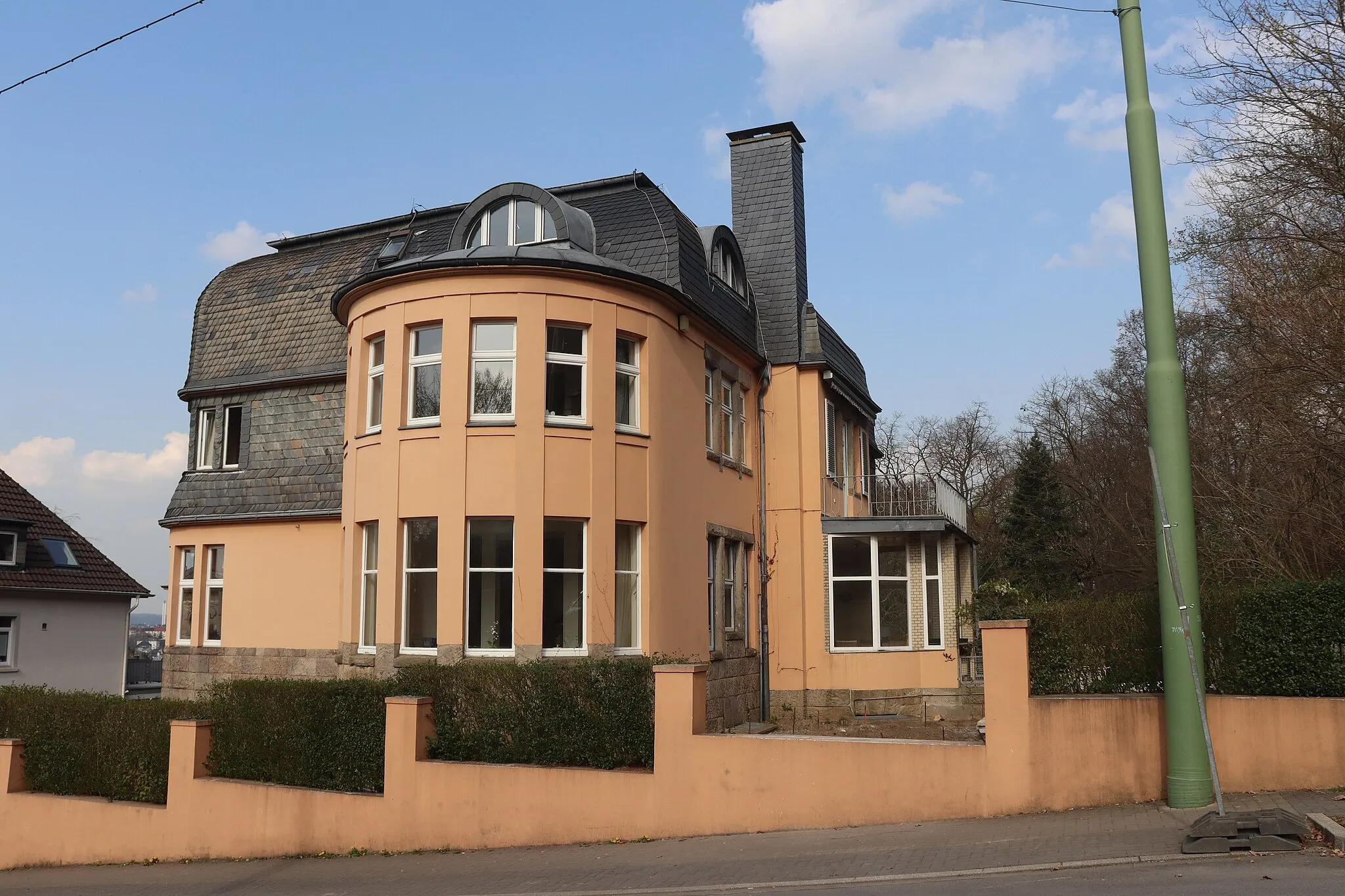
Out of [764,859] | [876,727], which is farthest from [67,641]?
[764,859]

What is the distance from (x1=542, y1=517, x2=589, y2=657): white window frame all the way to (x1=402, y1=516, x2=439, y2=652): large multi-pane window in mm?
1544

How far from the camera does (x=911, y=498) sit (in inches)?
848

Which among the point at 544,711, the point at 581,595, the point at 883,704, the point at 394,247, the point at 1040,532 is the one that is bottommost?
the point at 883,704

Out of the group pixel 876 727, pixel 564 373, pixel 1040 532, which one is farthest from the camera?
pixel 1040 532

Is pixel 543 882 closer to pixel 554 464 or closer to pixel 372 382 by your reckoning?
pixel 554 464

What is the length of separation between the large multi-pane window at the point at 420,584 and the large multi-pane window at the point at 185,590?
729 centimetres

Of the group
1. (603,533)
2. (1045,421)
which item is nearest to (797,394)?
(603,533)

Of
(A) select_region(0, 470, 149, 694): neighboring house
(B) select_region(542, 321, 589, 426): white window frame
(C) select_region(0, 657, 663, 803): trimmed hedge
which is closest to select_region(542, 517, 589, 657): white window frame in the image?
(B) select_region(542, 321, 589, 426): white window frame

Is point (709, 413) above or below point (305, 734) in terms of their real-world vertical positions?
above

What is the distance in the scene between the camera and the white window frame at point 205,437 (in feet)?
68.1

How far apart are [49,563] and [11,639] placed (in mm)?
2275

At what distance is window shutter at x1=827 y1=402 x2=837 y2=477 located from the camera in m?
21.3

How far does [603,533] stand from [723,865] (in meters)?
6.18

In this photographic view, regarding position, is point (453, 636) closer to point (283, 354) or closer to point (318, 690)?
point (318, 690)
